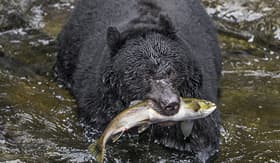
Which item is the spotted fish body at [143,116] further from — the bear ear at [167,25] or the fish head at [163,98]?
the bear ear at [167,25]

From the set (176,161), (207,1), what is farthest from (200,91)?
(207,1)

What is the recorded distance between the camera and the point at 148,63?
6.91m

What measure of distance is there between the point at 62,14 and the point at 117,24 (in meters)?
3.31

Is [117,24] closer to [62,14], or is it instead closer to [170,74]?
[170,74]

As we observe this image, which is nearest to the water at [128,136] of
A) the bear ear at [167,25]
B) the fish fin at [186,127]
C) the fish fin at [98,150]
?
the fish fin at [186,127]

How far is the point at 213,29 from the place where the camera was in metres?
9.55

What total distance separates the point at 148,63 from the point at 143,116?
74 cm

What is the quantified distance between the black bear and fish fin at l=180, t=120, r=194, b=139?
0.24 m

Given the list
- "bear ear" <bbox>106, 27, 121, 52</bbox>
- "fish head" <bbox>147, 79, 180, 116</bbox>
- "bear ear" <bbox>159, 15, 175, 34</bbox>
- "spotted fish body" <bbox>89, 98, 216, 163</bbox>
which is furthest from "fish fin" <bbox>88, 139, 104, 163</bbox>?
"bear ear" <bbox>159, 15, 175, 34</bbox>

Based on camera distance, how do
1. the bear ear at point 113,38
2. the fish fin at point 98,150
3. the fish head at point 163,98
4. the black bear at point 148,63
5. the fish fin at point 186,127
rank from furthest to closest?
the bear ear at point 113,38 < the fish fin at point 186,127 < the black bear at point 148,63 < the fish head at point 163,98 < the fish fin at point 98,150

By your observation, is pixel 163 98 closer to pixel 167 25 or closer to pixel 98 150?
pixel 98 150

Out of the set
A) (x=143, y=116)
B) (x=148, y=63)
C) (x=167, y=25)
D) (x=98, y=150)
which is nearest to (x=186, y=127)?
(x=148, y=63)

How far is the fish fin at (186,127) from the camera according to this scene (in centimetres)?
705

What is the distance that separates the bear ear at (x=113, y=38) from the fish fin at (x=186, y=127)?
1030mm
